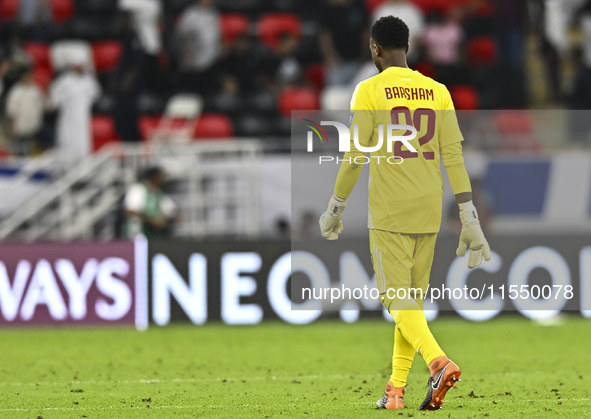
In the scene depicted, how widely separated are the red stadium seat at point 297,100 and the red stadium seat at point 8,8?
5.22 m

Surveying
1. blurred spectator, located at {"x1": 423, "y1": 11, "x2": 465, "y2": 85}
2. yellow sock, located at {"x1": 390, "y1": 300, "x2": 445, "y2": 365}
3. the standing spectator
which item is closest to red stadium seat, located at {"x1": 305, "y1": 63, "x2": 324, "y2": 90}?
blurred spectator, located at {"x1": 423, "y1": 11, "x2": 465, "y2": 85}

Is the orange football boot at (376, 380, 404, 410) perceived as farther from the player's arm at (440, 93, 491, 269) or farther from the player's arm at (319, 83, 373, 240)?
the player's arm at (319, 83, 373, 240)

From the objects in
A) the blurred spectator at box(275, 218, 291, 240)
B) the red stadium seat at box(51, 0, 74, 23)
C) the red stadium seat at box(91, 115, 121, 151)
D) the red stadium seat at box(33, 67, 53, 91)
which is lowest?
the blurred spectator at box(275, 218, 291, 240)

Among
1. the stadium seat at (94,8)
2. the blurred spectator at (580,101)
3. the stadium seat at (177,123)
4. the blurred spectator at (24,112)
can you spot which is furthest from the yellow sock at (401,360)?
the stadium seat at (94,8)

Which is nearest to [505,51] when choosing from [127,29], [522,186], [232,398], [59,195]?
[522,186]

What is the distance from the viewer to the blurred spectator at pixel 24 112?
14.4m

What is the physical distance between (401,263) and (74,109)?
979 cm

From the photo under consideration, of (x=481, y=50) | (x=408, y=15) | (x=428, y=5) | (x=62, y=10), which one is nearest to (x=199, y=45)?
(x=62, y=10)

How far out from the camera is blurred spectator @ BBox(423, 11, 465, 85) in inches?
617

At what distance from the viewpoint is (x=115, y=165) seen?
1352 centimetres

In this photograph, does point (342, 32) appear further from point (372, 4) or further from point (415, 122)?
point (415, 122)

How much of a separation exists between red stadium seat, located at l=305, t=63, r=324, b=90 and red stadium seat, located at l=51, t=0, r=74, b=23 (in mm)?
4357

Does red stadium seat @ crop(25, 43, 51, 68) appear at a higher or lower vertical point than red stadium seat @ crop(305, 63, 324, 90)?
higher

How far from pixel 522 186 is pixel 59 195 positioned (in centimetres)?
606
